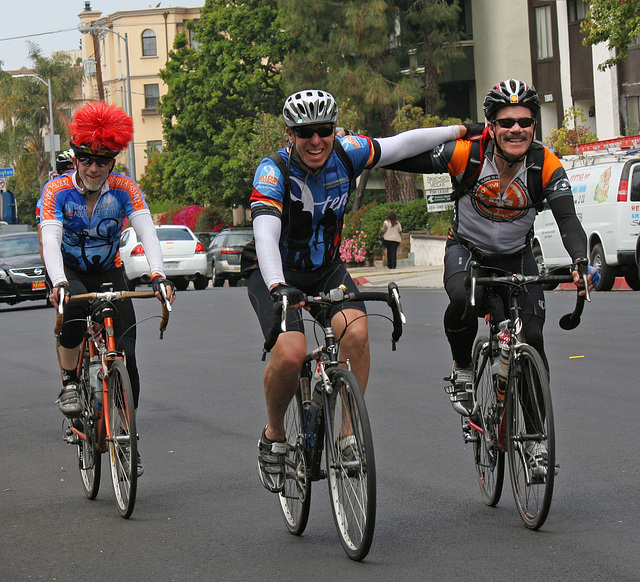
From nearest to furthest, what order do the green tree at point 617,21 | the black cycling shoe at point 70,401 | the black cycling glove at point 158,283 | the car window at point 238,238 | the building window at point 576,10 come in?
1. the black cycling glove at point 158,283
2. the black cycling shoe at point 70,401
3. the green tree at point 617,21
4. the car window at point 238,238
5. the building window at point 576,10

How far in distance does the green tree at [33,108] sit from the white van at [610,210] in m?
59.7

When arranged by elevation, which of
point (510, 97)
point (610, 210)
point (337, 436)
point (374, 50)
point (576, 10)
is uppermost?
point (576, 10)

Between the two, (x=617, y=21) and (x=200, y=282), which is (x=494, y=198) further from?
(x=200, y=282)

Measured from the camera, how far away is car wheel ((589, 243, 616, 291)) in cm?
2000

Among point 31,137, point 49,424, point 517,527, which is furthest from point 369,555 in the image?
point 31,137

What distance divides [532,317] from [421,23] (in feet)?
111

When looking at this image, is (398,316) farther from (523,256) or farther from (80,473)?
(80,473)

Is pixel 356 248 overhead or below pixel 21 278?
overhead

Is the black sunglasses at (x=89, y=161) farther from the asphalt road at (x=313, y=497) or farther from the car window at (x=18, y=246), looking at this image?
the car window at (x=18, y=246)

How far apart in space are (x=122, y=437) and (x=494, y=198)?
2.23 m

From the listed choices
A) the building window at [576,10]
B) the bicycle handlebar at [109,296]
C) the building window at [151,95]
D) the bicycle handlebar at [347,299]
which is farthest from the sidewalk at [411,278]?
the building window at [151,95]

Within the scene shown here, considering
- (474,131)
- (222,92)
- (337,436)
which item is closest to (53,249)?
(337,436)

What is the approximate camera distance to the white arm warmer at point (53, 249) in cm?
631

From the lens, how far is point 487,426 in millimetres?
5816
